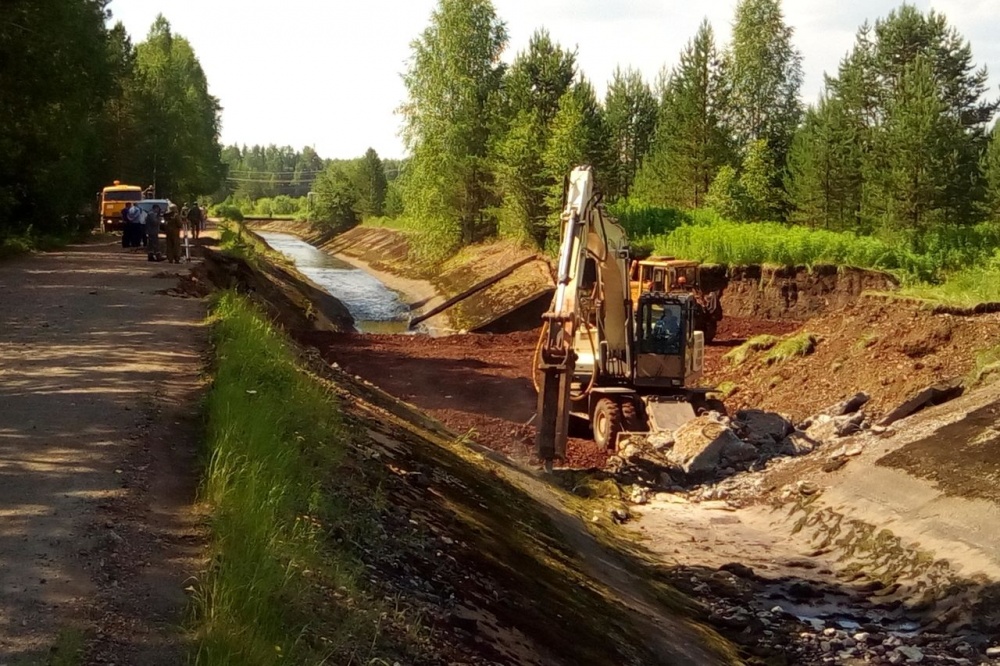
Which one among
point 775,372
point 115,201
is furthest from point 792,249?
point 115,201

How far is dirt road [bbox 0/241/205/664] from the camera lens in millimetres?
5238

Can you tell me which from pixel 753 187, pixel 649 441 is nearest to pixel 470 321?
pixel 753 187

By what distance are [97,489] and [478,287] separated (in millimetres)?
38324

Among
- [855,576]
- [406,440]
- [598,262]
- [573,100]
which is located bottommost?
[855,576]

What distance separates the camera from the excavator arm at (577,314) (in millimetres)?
15352

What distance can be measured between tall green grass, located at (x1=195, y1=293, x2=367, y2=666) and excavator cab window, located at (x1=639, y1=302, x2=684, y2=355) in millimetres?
9487

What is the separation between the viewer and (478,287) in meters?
45.5

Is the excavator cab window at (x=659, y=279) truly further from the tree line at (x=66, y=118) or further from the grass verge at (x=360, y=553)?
the grass verge at (x=360, y=553)

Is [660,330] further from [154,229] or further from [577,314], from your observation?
[154,229]

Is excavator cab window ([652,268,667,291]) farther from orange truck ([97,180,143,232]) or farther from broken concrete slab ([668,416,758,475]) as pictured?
orange truck ([97,180,143,232])

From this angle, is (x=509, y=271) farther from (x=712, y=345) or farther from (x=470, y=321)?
(x=712, y=345)

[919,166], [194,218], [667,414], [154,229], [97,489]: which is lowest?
[667,414]

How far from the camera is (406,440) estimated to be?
488 inches

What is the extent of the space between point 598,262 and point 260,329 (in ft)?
22.5
